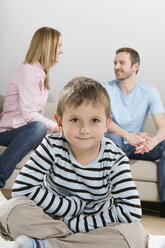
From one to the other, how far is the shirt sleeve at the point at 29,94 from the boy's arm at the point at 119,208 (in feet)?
4.06

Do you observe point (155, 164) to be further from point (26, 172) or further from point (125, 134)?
point (26, 172)

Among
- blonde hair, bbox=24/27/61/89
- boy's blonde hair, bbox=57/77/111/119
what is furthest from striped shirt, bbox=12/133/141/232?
blonde hair, bbox=24/27/61/89

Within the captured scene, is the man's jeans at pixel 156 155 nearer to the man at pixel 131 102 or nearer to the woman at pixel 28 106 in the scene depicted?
the man at pixel 131 102

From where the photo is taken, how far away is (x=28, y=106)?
2.48 m

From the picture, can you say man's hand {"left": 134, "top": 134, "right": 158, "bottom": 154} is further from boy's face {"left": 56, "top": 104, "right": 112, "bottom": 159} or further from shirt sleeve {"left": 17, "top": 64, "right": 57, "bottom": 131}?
boy's face {"left": 56, "top": 104, "right": 112, "bottom": 159}

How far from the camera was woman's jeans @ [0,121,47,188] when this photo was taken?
2.25 metres

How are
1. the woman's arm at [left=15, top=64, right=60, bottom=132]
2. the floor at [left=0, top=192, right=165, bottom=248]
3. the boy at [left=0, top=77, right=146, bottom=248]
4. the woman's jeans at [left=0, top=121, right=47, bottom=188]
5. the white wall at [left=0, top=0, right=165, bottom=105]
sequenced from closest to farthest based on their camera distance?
the boy at [left=0, top=77, right=146, bottom=248]
the floor at [left=0, top=192, right=165, bottom=248]
the woman's jeans at [left=0, top=121, right=47, bottom=188]
the woman's arm at [left=15, top=64, right=60, bottom=132]
the white wall at [left=0, top=0, right=165, bottom=105]

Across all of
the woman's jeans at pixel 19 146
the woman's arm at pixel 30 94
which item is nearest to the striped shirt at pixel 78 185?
the woman's jeans at pixel 19 146

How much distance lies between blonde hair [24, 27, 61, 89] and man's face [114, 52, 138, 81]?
0.44 metres

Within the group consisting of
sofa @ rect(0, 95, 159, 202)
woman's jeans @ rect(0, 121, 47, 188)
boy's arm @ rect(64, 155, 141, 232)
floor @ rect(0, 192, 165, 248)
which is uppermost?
boy's arm @ rect(64, 155, 141, 232)

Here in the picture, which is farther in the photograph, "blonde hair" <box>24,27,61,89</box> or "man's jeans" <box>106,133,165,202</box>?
"blonde hair" <box>24,27,61,89</box>

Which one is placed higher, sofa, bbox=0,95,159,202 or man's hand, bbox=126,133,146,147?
man's hand, bbox=126,133,146,147

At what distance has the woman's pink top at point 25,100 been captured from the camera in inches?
96.8

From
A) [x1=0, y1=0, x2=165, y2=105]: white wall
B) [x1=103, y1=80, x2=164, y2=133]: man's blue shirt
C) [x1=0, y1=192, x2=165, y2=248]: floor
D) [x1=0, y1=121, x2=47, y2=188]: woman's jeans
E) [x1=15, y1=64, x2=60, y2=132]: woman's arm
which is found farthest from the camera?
[x1=0, y1=0, x2=165, y2=105]: white wall
